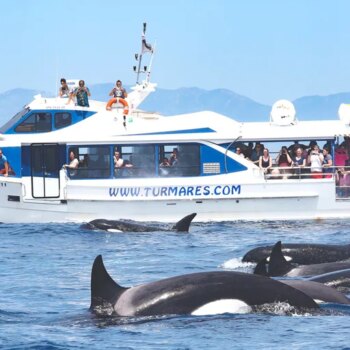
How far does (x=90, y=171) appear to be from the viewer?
32.3 meters

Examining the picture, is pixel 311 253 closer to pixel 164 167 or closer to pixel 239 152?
pixel 239 152

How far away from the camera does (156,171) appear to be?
32.2m

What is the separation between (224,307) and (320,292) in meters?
1.52

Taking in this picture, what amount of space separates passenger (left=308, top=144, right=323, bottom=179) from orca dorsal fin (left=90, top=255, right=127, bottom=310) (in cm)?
1883

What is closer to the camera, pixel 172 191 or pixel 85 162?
pixel 172 191

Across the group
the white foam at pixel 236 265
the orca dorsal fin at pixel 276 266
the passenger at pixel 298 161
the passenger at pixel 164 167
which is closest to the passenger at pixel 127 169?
the passenger at pixel 164 167

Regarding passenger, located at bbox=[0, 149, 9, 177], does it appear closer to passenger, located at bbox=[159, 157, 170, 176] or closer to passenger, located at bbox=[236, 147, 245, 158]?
passenger, located at bbox=[159, 157, 170, 176]

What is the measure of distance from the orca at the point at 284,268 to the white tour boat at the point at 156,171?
43.3 ft

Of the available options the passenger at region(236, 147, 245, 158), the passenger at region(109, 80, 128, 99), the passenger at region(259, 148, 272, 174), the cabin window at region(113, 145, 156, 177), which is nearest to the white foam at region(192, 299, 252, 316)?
the passenger at region(259, 148, 272, 174)

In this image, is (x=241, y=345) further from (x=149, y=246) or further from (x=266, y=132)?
(x=266, y=132)

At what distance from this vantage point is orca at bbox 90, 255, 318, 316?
13148 mm

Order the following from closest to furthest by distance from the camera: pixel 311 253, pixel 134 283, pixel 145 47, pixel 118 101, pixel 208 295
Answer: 1. pixel 208 295
2. pixel 134 283
3. pixel 311 253
4. pixel 118 101
5. pixel 145 47

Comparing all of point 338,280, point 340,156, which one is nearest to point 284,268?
point 338,280

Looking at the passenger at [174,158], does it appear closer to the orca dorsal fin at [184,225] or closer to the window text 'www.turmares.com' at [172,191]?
the window text 'www.turmares.com' at [172,191]
